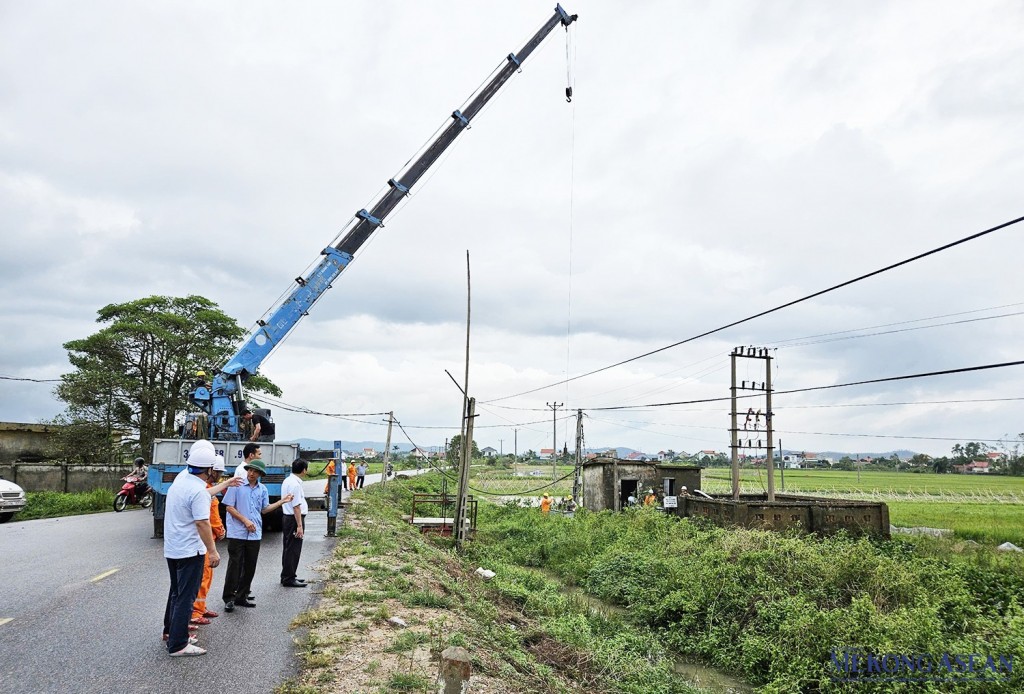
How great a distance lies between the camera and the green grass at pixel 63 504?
17080 millimetres

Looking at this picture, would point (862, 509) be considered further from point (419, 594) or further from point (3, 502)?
point (3, 502)

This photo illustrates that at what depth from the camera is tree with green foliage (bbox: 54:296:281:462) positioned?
24.1 metres

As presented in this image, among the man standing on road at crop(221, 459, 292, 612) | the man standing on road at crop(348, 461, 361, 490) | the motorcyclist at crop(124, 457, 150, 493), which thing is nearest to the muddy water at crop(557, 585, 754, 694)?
the man standing on road at crop(221, 459, 292, 612)

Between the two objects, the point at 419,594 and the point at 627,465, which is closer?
the point at 419,594

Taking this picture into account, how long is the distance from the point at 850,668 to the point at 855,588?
3.35m

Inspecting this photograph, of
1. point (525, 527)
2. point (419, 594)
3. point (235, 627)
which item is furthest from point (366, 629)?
point (525, 527)

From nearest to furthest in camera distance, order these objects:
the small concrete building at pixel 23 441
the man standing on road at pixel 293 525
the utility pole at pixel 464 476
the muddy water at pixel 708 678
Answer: the man standing on road at pixel 293 525
the muddy water at pixel 708 678
the utility pole at pixel 464 476
the small concrete building at pixel 23 441

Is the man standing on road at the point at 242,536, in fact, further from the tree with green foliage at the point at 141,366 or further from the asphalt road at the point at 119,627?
the tree with green foliage at the point at 141,366

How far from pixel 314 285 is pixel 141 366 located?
43.1 feet

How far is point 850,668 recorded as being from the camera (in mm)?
8672

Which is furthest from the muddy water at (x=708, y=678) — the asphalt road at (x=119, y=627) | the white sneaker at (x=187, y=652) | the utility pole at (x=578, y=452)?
the utility pole at (x=578, y=452)

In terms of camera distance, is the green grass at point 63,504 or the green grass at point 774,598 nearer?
the green grass at point 774,598

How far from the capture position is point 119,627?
20.2 feet

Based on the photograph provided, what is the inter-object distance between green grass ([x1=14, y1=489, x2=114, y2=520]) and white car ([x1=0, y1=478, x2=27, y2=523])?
708mm
